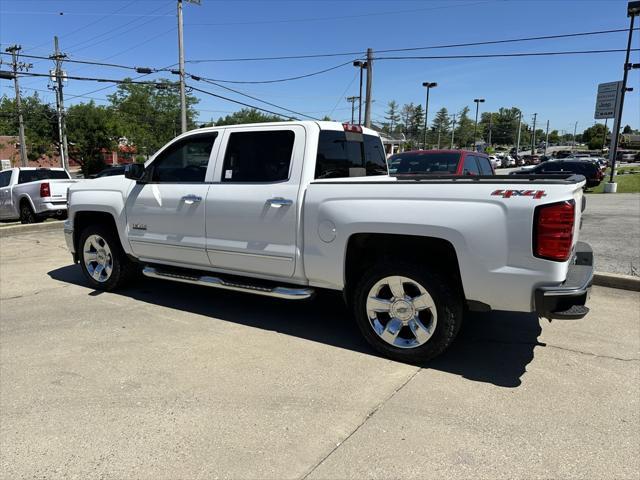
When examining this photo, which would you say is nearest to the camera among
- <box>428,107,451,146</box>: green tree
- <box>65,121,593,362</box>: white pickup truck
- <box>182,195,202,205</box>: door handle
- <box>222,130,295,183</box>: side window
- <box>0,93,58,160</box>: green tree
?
<box>65,121,593,362</box>: white pickup truck

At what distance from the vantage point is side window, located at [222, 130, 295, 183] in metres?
4.30

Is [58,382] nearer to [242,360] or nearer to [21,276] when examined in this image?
[242,360]

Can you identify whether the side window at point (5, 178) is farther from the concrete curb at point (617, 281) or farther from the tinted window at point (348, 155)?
the concrete curb at point (617, 281)

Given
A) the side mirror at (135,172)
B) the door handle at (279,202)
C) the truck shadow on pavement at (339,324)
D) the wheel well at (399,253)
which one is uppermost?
the side mirror at (135,172)

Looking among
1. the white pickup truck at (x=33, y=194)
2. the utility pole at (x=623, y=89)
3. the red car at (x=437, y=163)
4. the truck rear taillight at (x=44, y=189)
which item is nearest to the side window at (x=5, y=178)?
the white pickup truck at (x=33, y=194)

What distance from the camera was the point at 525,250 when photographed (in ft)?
10.3

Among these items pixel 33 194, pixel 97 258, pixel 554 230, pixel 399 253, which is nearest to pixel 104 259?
pixel 97 258

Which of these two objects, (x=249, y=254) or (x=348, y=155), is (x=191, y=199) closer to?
(x=249, y=254)

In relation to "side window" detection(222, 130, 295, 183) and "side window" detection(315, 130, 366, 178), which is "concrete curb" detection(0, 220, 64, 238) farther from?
"side window" detection(315, 130, 366, 178)

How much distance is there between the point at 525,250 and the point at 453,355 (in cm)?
124

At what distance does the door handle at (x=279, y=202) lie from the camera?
13.4 feet

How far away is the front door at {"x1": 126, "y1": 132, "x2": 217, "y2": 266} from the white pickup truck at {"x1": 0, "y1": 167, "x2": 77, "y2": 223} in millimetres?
7905

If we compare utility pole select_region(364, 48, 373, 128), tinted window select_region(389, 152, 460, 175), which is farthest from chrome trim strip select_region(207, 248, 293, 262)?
utility pole select_region(364, 48, 373, 128)

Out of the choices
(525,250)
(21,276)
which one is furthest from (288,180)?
(21,276)
